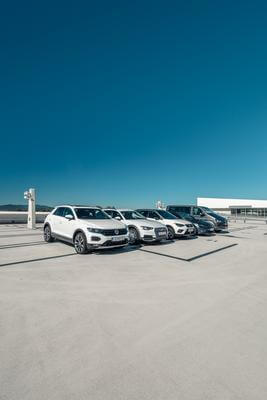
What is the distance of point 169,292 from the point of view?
4559 mm

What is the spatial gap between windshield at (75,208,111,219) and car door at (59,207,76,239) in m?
0.27

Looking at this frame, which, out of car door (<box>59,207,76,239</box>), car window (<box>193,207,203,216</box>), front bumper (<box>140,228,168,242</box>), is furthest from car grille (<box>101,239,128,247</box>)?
car window (<box>193,207,203,216</box>)

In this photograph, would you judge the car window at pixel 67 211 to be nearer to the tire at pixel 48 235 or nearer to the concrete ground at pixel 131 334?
the tire at pixel 48 235

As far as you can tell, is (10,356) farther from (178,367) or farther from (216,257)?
(216,257)

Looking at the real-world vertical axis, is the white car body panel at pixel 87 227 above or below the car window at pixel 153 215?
below

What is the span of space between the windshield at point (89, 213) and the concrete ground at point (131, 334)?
2.84 meters

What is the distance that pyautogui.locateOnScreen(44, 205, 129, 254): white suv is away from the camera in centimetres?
757

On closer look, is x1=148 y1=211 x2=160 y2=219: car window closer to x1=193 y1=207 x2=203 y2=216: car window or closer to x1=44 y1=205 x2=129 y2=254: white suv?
x1=44 y1=205 x2=129 y2=254: white suv

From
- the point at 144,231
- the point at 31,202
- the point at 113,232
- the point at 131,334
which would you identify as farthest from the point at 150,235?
the point at 31,202

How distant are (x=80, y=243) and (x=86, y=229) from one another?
23.6 inches

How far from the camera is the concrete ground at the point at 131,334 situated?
6.99 feet

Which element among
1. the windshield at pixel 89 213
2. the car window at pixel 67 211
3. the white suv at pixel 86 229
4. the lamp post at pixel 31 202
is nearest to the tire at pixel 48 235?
the white suv at pixel 86 229

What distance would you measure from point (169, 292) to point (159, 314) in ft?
3.27

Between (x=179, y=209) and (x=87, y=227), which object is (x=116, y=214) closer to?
(x=87, y=227)
